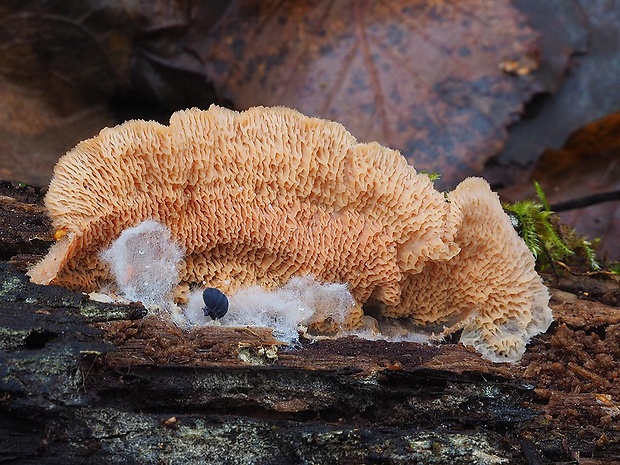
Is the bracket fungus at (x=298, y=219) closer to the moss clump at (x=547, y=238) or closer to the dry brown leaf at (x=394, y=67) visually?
the moss clump at (x=547, y=238)

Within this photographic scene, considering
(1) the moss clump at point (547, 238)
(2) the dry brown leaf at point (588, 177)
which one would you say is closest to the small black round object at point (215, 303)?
(1) the moss clump at point (547, 238)

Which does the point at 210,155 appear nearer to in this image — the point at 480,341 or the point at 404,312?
the point at 404,312

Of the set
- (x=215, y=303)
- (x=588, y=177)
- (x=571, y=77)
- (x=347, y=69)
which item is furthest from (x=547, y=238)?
(x=588, y=177)

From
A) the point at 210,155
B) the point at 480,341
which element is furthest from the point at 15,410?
the point at 480,341

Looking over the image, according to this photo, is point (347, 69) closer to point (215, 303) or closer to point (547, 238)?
point (547, 238)

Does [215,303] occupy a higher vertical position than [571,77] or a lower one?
lower

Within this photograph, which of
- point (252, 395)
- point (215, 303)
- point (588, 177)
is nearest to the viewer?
point (252, 395)
